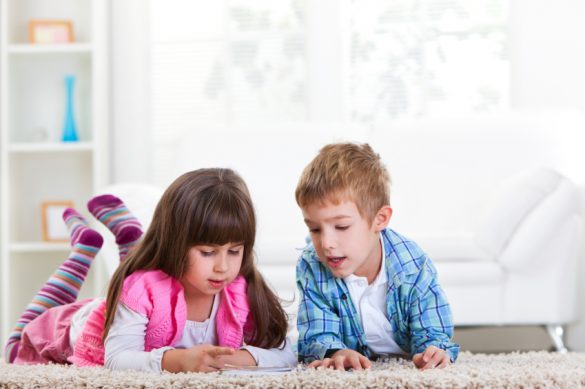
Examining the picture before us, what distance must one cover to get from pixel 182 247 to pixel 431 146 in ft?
7.17

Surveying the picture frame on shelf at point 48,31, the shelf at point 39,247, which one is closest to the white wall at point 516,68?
the picture frame on shelf at point 48,31

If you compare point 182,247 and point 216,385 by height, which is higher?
point 182,247

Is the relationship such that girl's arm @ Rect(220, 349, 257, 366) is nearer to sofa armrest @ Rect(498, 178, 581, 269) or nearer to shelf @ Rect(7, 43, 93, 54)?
sofa armrest @ Rect(498, 178, 581, 269)

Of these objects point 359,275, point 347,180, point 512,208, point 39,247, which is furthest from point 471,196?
point 39,247

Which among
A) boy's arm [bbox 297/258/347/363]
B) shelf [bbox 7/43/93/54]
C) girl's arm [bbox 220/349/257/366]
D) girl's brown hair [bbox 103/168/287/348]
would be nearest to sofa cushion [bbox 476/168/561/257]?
boy's arm [bbox 297/258/347/363]

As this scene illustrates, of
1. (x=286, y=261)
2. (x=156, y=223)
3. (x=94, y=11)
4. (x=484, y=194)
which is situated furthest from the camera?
(x=94, y=11)

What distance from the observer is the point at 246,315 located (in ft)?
6.22

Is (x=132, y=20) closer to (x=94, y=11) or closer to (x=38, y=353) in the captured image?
(x=94, y=11)

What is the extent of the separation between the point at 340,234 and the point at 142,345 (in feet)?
1.51

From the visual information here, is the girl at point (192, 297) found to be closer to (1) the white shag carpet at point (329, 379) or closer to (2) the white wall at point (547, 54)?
(1) the white shag carpet at point (329, 379)

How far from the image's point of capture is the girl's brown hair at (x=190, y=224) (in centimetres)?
171

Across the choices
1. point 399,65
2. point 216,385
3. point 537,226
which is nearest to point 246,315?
point 216,385

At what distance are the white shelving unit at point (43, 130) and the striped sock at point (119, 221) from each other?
1.80 m

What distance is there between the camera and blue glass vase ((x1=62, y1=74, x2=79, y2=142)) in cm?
433
